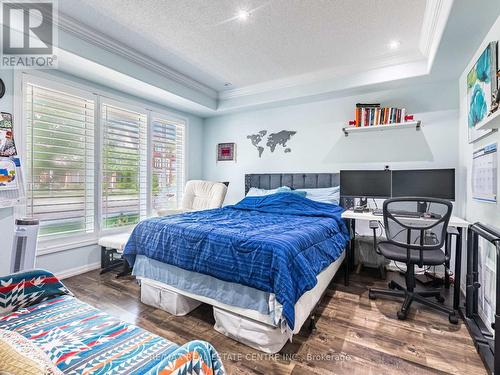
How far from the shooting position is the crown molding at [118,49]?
2.37 meters

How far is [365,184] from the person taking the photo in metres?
3.17

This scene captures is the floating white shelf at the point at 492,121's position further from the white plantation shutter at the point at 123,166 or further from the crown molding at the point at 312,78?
the white plantation shutter at the point at 123,166

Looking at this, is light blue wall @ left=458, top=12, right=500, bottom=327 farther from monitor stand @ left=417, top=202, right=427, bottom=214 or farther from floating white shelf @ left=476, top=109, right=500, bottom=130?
monitor stand @ left=417, top=202, right=427, bottom=214

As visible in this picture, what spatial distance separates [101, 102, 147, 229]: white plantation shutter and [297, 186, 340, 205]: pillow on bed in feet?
8.08

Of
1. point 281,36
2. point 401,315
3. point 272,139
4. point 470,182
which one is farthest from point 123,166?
point 470,182

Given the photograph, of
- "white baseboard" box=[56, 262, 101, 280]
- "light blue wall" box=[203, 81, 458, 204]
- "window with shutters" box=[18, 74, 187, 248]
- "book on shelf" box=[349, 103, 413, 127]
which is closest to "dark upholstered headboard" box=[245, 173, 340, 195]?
"light blue wall" box=[203, 81, 458, 204]

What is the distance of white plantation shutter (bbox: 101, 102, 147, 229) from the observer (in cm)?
336

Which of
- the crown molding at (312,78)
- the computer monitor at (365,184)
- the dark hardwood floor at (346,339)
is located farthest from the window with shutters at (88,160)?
the computer monitor at (365,184)

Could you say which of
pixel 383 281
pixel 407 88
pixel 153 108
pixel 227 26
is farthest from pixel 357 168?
pixel 153 108

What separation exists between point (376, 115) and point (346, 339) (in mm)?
2650

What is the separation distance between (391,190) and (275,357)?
2302 millimetres

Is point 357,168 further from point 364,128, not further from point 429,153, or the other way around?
point 429,153

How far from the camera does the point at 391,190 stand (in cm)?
303

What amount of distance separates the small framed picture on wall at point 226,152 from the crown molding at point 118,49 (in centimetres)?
110
